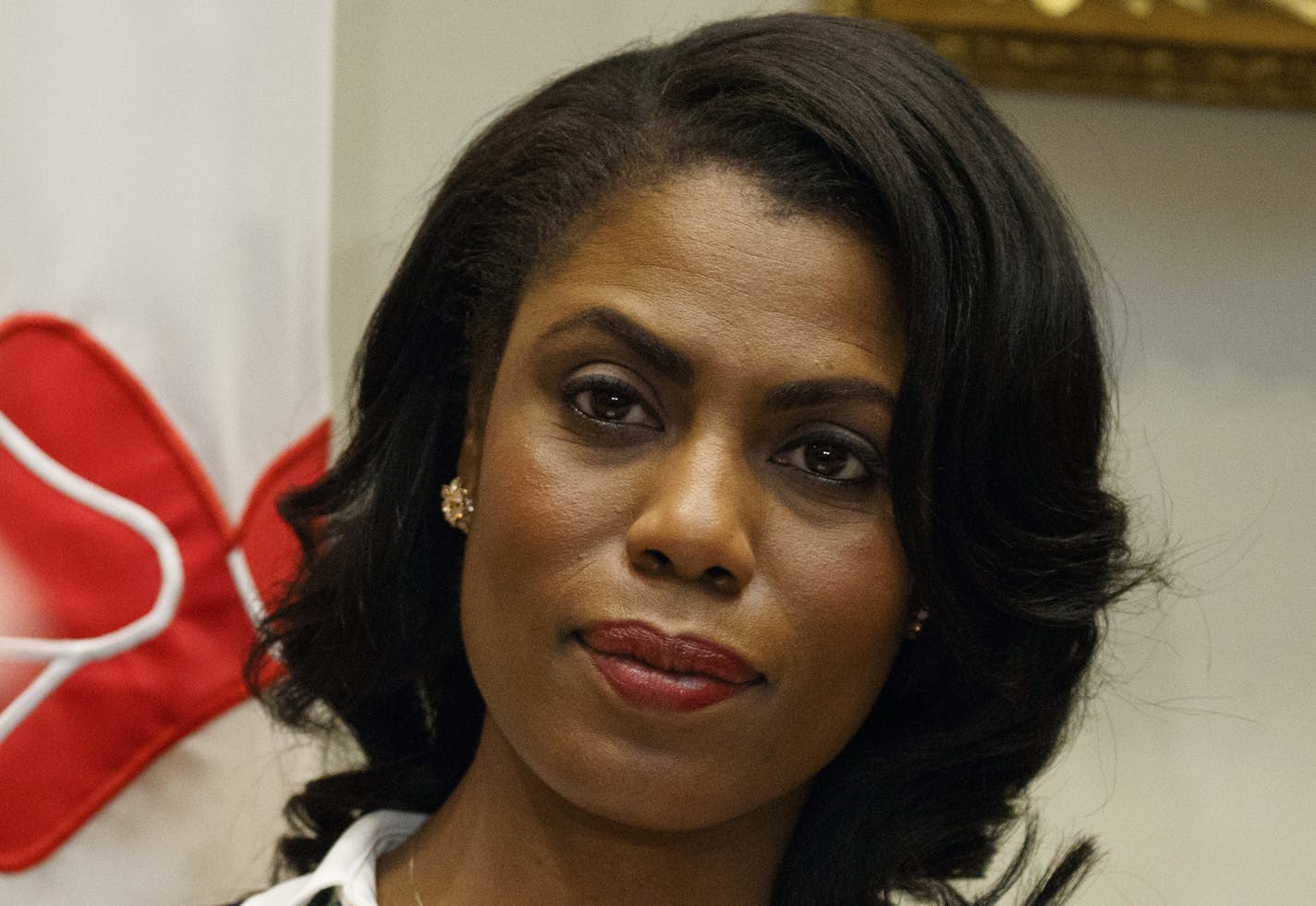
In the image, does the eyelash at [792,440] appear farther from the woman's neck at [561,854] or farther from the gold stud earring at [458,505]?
the woman's neck at [561,854]

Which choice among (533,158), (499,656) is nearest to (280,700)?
(499,656)

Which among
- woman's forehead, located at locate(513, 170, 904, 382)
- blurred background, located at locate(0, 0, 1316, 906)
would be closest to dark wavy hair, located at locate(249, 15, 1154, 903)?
woman's forehead, located at locate(513, 170, 904, 382)

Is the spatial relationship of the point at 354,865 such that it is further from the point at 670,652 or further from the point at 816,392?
the point at 816,392

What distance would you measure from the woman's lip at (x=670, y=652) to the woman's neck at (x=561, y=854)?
159mm

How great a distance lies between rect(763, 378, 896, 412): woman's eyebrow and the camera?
1.04 meters

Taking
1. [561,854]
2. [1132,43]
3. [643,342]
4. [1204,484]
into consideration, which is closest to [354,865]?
[561,854]

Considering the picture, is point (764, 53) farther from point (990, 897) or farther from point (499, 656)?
point (990, 897)

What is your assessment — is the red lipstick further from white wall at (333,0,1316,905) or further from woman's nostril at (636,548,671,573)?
white wall at (333,0,1316,905)

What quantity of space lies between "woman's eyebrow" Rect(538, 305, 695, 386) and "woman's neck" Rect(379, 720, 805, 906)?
29 cm

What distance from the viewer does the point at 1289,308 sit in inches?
58.6

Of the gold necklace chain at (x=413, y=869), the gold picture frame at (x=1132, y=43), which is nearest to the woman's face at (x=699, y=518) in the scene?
the gold necklace chain at (x=413, y=869)

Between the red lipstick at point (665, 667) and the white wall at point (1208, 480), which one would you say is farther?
the white wall at point (1208, 480)

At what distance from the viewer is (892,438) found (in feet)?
3.48

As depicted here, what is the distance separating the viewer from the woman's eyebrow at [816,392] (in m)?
1.04
